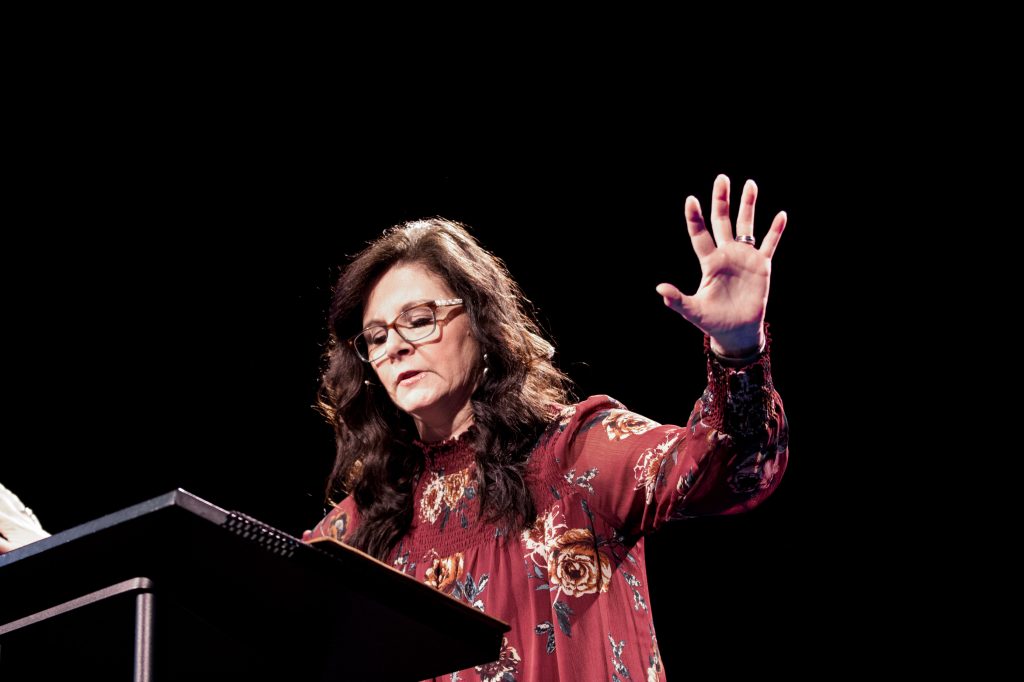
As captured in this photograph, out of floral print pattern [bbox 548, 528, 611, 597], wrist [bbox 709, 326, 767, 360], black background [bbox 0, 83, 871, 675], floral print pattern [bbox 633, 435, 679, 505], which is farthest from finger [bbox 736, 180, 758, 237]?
black background [bbox 0, 83, 871, 675]

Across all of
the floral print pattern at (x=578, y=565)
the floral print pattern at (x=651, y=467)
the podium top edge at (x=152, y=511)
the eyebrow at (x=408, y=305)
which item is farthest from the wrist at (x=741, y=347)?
the eyebrow at (x=408, y=305)

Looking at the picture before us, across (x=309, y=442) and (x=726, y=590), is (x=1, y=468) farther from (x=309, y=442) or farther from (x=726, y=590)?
(x=726, y=590)

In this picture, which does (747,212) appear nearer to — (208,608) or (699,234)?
(699,234)

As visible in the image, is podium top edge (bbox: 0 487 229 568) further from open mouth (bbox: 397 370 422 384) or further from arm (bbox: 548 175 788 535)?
open mouth (bbox: 397 370 422 384)

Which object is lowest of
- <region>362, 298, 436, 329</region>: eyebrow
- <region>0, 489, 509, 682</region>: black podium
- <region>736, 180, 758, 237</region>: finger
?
<region>0, 489, 509, 682</region>: black podium

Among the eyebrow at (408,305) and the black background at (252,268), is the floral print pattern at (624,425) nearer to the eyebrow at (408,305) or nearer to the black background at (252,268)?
the eyebrow at (408,305)

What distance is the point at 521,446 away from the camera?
202cm

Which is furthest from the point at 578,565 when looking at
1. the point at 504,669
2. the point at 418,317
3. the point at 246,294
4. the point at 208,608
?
the point at 246,294

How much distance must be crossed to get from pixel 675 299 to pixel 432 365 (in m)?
0.84

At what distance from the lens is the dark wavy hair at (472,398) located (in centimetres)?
203

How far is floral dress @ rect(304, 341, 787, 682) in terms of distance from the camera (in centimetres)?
153

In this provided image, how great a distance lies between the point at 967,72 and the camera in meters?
2.76

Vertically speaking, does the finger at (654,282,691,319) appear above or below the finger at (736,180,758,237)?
below

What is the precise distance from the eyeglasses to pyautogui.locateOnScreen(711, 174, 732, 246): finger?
857 mm
